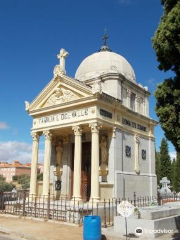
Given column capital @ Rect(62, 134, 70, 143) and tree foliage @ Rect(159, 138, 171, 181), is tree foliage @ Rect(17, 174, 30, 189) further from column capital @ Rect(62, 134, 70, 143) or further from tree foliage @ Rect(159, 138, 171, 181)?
column capital @ Rect(62, 134, 70, 143)

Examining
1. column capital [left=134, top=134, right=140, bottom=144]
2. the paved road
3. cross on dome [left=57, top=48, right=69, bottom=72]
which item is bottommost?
the paved road

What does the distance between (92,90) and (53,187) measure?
7.90m

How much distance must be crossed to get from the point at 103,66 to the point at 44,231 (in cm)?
1324

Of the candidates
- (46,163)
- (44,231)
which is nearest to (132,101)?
(46,163)

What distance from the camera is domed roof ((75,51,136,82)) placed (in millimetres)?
20250

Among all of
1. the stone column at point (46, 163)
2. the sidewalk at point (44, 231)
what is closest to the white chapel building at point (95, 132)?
the stone column at point (46, 163)

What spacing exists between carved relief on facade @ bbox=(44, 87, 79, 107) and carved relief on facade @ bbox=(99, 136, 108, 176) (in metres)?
3.24

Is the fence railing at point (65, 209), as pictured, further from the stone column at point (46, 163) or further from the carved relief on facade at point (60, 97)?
the carved relief on facade at point (60, 97)

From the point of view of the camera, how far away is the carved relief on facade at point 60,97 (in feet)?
56.1

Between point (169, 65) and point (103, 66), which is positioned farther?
point (103, 66)

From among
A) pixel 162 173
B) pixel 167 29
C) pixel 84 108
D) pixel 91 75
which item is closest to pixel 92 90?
pixel 84 108

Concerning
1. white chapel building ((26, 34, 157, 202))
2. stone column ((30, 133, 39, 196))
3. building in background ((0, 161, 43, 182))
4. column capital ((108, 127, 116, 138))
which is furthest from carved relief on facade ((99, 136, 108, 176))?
building in background ((0, 161, 43, 182))

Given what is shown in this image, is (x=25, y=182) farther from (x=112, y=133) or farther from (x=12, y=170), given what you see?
(x=112, y=133)

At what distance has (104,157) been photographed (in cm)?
1652
